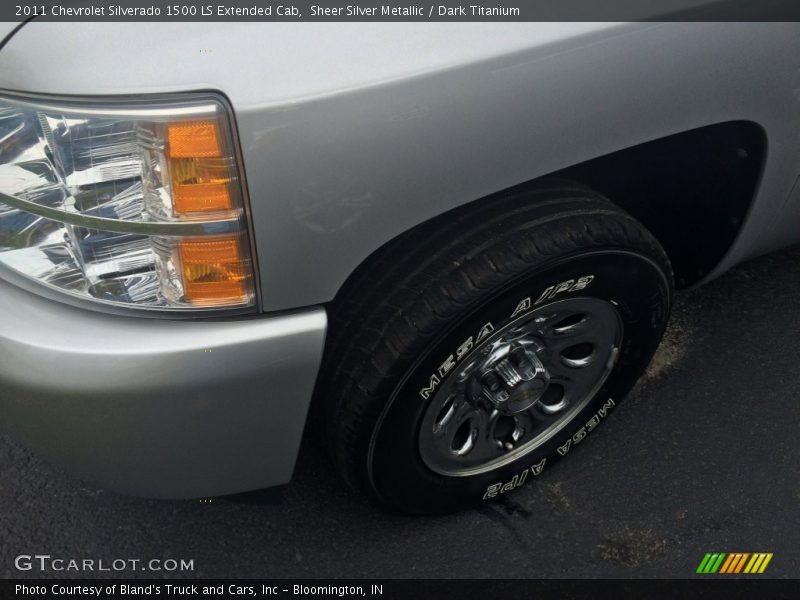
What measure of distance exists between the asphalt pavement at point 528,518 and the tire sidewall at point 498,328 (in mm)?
108

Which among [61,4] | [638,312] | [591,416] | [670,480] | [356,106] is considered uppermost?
[61,4]

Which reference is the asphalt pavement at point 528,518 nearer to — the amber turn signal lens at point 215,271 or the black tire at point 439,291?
the black tire at point 439,291

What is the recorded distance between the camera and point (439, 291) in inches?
68.1

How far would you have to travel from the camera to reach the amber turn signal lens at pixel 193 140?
141 cm

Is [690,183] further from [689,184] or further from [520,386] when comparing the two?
[520,386]

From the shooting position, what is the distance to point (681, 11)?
5.33 feet

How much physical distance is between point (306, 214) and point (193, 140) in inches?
8.6

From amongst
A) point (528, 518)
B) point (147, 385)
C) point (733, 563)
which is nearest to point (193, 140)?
point (147, 385)

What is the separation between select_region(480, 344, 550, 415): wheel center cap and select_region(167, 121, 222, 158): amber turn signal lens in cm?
85

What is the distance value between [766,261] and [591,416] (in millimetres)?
1042

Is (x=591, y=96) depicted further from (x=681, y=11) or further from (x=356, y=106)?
(x=356, y=106)

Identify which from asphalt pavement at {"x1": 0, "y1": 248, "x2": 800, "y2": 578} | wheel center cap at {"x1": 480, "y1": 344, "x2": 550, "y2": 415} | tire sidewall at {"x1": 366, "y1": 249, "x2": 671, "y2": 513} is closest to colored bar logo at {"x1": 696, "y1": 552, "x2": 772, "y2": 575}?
asphalt pavement at {"x1": 0, "y1": 248, "x2": 800, "y2": 578}

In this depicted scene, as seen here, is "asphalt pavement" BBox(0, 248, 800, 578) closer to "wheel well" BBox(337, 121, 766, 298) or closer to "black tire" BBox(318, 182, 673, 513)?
"black tire" BBox(318, 182, 673, 513)
